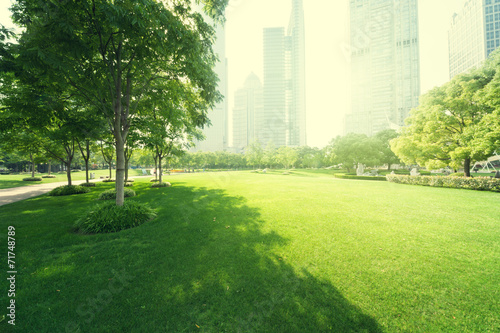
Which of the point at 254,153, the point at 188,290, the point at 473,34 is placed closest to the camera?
the point at 188,290

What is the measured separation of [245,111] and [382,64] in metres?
99.3

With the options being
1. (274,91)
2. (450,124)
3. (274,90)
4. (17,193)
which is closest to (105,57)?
(17,193)

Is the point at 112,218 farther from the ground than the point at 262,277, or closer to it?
farther from the ground

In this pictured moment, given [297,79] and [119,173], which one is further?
[297,79]

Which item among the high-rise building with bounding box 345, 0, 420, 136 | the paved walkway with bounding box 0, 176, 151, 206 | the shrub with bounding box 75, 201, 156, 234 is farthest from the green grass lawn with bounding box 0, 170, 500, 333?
the high-rise building with bounding box 345, 0, 420, 136

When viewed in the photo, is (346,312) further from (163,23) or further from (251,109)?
(251,109)

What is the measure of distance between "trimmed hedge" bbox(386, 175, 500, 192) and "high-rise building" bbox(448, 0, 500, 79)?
116250 mm

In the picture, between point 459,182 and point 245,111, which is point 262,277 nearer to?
point 459,182

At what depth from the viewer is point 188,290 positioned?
127 inches

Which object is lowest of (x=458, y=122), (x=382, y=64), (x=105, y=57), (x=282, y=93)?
(x=458, y=122)

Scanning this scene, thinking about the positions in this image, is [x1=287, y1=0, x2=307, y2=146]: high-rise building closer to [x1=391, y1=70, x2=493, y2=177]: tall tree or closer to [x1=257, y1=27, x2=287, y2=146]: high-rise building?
[x1=257, y1=27, x2=287, y2=146]: high-rise building

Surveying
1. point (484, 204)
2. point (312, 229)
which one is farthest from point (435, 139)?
point (312, 229)

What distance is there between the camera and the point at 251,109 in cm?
14975

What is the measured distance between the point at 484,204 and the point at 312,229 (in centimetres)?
1030
